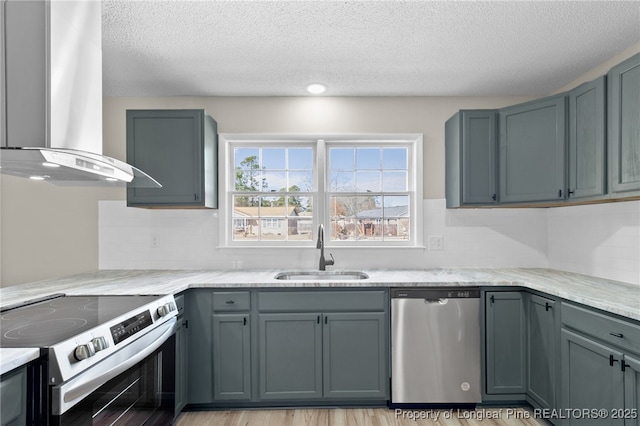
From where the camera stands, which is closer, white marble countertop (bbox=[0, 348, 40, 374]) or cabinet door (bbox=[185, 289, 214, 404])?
white marble countertop (bbox=[0, 348, 40, 374])

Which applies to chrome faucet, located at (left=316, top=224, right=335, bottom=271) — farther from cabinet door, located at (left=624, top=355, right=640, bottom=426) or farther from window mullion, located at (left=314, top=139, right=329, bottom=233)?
cabinet door, located at (left=624, top=355, right=640, bottom=426)

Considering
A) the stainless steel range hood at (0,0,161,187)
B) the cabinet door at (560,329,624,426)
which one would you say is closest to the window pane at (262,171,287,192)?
the stainless steel range hood at (0,0,161,187)

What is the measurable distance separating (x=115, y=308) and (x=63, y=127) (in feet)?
3.00

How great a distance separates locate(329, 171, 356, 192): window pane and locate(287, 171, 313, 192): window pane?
216mm

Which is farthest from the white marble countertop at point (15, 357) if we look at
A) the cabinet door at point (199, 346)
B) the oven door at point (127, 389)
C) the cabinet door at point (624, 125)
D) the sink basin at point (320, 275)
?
the cabinet door at point (624, 125)

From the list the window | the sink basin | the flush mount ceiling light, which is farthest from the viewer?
the window

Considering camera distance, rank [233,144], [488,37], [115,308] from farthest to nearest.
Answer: [233,144] → [488,37] → [115,308]

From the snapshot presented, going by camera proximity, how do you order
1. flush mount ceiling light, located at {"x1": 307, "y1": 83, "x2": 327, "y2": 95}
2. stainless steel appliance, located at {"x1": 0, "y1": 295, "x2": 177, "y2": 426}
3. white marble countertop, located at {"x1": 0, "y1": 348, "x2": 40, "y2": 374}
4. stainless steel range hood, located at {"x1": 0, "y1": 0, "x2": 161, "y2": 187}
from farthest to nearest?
flush mount ceiling light, located at {"x1": 307, "y1": 83, "x2": 327, "y2": 95}
stainless steel range hood, located at {"x1": 0, "y1": 0, "x2": 161, "y2": 187}
stainless steel appliance, located at {"x1": 0, "y1": 295, "x2": 177, "y2": 426}
white marble countertop, located at {"x1": 0, "y1": 348, "x2": 40, "y2": 374}

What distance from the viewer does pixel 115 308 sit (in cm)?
184

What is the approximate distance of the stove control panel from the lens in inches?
63.1

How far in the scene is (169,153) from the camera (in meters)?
2.79

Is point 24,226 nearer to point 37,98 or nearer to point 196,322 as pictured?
point 196,322

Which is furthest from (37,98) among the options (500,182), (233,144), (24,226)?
(500,182)

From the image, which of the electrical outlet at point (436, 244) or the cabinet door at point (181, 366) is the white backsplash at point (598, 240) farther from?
the cabinet door at point (181, 366)
